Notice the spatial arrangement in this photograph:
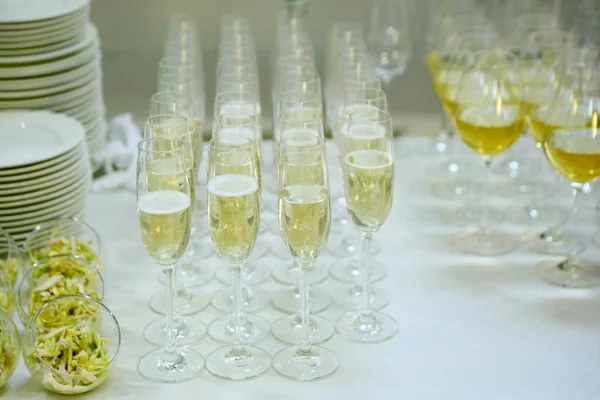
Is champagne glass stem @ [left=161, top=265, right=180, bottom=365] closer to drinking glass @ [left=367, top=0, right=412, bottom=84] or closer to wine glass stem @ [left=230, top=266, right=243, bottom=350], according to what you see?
wine glass stem @ [left=230, top=266, right=243, bottom=350]

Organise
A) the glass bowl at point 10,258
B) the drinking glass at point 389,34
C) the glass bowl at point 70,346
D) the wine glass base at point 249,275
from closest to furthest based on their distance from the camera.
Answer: the glass bowl at point 70,346, the glass bowl at point 10,258, the wine glass base at point 249,275, the drinking glass at point 389,34

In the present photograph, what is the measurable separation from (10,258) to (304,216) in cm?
51

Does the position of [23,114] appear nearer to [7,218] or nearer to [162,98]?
[7,218]

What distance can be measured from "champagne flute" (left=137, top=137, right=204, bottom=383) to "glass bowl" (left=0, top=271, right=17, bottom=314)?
22 cm

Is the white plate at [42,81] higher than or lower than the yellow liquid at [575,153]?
higher

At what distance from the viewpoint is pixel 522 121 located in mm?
1559

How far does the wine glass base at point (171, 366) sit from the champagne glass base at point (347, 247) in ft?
1.35

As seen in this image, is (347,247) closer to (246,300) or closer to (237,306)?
(246,300)

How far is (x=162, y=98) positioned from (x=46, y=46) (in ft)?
1.51

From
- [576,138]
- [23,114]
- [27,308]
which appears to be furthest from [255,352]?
[23,114]

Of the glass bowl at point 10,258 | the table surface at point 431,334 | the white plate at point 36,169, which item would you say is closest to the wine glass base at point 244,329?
the table surface at point 431,334

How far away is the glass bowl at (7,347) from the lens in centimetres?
112

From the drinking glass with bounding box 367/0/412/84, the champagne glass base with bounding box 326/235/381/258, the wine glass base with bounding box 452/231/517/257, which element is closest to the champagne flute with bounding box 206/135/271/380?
the champagne glass base with bounding box 326/235/381/258

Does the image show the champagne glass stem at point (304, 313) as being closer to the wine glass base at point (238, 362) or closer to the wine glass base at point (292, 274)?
the wine glass base at point (238, 362)
